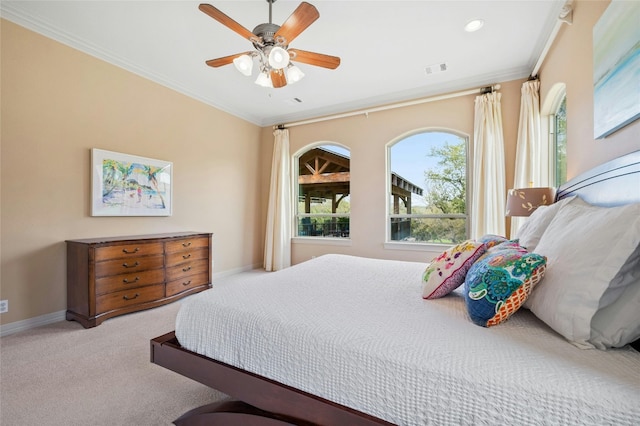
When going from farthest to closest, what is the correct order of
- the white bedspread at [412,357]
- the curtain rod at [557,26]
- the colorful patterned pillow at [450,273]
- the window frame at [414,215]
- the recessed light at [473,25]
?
the window frame at [414,215], the recessed light at [473,25], the curtain rod at [557,26], the colorful patterned pillow at [450,273], the white bedspread at [412,357]

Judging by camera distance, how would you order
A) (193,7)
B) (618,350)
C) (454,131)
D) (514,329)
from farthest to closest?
(454,131), (193,7), (514,329), (618,350)

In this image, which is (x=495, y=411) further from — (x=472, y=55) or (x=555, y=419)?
(x=472, y=55)

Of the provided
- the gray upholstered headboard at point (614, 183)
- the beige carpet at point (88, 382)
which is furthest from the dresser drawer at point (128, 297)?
the gray upholstered headboard at point (614, 183)

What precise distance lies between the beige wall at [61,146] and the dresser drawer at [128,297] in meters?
0.51

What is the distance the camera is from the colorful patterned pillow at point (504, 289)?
1030 millimetres

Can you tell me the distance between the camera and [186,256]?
3455 mm

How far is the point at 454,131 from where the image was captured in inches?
151

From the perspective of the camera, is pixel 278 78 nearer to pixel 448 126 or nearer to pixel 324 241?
pixel 448 126

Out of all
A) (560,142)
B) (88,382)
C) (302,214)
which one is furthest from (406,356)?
(302,214)

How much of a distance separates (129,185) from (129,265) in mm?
985

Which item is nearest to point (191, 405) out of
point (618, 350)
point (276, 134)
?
point (618, 350)

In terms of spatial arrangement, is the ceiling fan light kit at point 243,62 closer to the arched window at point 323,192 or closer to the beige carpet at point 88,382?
the beige carpet at point 88,382

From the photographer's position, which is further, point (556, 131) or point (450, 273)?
point (556, 131)

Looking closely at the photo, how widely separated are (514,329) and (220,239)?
4194mm
